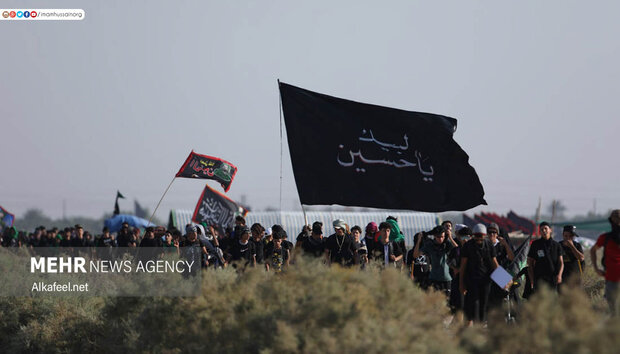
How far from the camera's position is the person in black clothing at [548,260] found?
44.0ft

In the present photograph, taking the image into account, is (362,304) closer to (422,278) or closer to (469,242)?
(469,242)

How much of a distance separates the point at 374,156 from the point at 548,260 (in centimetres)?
362

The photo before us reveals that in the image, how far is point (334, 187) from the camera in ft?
49.9

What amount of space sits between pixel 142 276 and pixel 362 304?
14.9 feet

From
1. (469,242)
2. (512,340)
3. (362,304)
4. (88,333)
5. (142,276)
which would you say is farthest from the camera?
(469,242)

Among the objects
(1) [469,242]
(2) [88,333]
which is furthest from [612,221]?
(2) [88,333]

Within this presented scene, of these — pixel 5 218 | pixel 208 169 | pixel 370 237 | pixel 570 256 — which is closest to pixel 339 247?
pixel 370 237

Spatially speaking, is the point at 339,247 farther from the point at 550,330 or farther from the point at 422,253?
the point at 550,330

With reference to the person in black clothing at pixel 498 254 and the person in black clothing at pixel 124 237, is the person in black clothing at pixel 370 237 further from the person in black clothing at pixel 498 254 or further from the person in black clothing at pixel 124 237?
the person in black clothing at pixel 124 237

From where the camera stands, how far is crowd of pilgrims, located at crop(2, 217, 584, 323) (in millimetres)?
13055

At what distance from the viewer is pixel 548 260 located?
1341cm

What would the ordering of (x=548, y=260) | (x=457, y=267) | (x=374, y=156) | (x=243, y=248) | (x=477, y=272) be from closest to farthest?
(x=477, y=272) < (x=548, y=260) < (x=457, y=267) < (x=243, y=248) < (x=374, y=156)

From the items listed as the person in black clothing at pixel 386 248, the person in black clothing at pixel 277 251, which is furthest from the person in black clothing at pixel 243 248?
the person in black clothing at pixel 386 248

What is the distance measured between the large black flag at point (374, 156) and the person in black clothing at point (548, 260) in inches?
76.2
